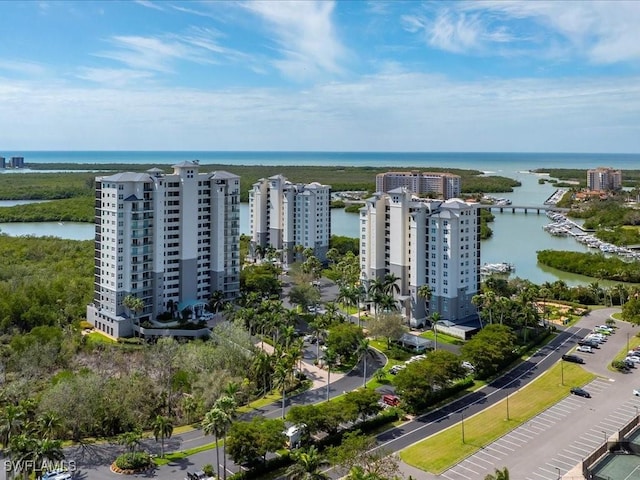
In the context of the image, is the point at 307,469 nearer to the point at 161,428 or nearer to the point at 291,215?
the point at 161,428

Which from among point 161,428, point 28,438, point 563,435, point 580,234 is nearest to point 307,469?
point 161,428

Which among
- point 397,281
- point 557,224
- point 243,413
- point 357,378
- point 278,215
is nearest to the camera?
point 243,413

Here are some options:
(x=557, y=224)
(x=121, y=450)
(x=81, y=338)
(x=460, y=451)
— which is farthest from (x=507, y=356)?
(x=557, y=224)

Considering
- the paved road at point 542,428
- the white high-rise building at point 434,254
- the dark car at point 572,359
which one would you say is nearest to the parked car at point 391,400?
the paved road at point 542,428

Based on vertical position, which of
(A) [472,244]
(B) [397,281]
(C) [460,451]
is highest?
(A) [472,244]

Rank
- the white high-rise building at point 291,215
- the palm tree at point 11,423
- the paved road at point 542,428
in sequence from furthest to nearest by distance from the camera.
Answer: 1. the white high-rise building at point 291,215
2. the paved road at point 542,428
3. the palm tree at point 11,423

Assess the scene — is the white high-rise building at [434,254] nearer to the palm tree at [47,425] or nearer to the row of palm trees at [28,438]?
the palm tree at [47,425]

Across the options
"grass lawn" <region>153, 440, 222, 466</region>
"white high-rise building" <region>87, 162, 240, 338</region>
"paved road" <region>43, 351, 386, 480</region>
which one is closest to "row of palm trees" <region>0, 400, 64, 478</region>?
"paved road" <region>43, 351, 386, 480</region>

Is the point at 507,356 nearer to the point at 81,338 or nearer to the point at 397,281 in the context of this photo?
the point at 397,281
